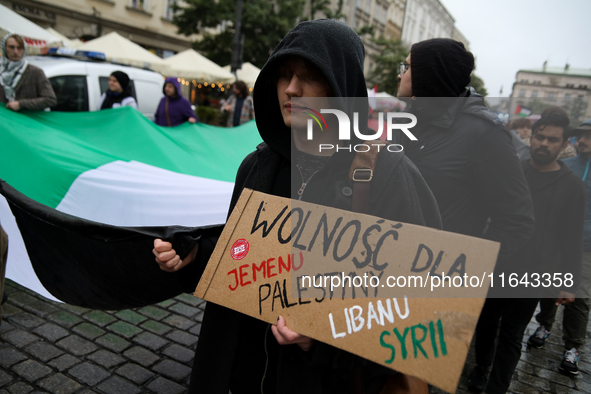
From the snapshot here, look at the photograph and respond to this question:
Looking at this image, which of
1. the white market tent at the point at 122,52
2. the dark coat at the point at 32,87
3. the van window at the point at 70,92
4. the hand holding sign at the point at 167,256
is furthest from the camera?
the white market tent at the point at 122,52

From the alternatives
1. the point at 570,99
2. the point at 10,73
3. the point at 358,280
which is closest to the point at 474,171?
the point at 358,280

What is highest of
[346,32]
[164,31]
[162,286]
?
[164,31]

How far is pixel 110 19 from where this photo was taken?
20500 mm

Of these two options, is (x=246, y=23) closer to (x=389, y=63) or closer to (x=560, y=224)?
(x=389, y=63)

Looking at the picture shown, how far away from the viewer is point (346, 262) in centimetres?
106

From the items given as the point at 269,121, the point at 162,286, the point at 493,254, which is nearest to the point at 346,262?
the point at 493,254

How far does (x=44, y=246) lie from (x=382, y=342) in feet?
5.92

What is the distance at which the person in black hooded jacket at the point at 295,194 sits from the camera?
47.8 inches

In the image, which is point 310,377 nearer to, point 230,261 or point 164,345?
point 230,261

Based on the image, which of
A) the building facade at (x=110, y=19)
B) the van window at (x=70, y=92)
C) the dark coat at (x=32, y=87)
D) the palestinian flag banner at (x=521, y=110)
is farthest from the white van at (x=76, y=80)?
the building facade at (x=110, y=19)

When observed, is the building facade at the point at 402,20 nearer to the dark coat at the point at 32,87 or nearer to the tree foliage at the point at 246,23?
the tree foliage at the point at 246,23

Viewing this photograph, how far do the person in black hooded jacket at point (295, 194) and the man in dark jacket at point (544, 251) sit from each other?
1.60m

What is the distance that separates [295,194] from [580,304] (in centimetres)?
322

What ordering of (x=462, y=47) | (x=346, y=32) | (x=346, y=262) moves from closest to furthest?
(x=346, y=262), (x=346, y=32), (x=462, y=47)
